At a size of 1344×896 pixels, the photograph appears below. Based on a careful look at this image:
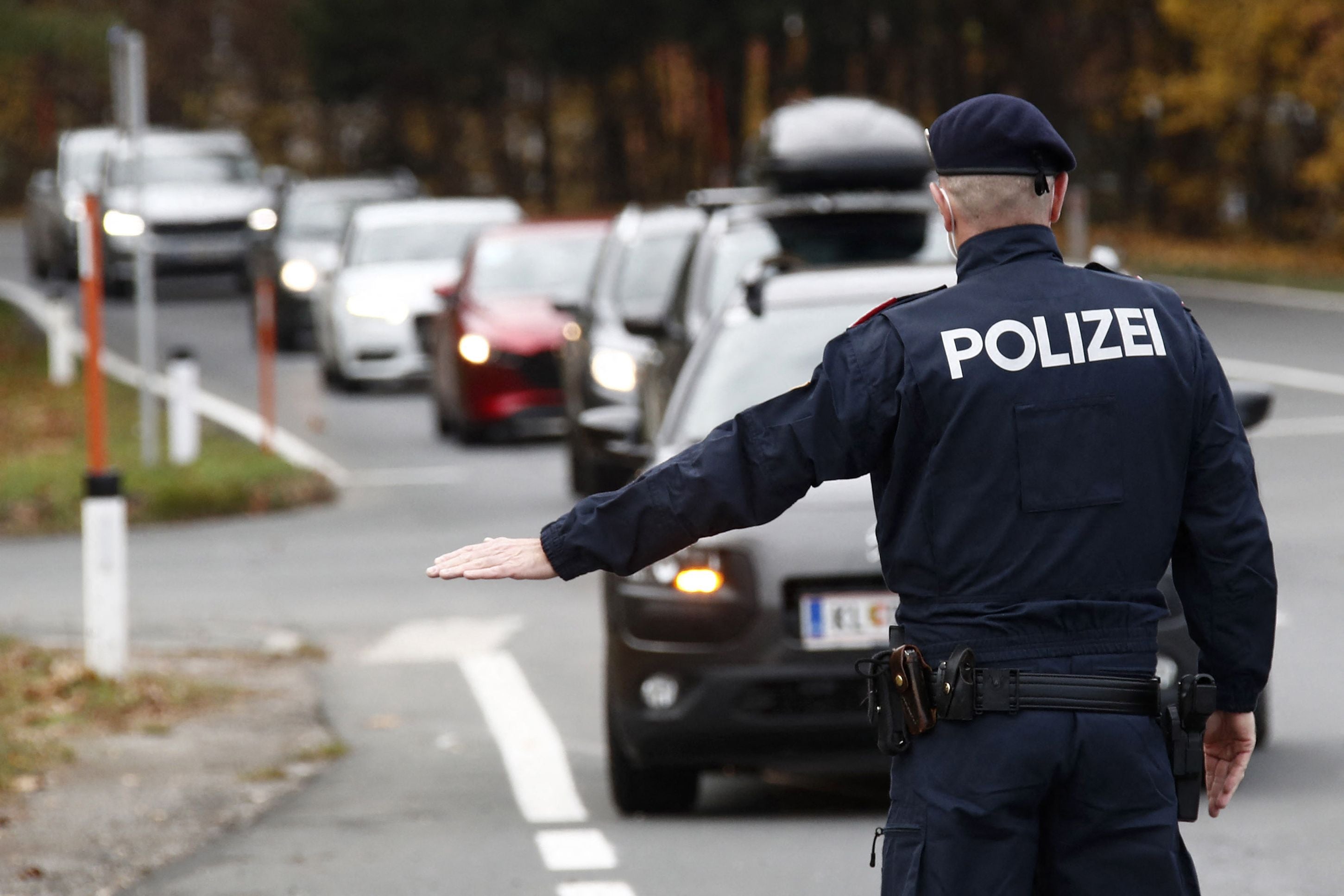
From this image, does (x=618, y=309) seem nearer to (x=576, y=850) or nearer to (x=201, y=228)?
(x=576, y=850)

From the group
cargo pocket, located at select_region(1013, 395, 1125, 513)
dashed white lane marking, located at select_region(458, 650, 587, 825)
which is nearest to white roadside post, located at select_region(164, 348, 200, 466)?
dashed white lane marking, located at select_region(458, 650, 587, 825)

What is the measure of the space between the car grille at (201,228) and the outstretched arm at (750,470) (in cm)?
2892

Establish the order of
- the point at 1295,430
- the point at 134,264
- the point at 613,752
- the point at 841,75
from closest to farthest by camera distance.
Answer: the point at 613,752, the point at 1295,430, the point at 134,264, the point at 841,75

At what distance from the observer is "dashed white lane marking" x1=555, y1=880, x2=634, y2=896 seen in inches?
254

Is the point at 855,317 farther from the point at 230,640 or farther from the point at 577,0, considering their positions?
the point at 577,0

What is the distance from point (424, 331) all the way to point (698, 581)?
16099 millimetres

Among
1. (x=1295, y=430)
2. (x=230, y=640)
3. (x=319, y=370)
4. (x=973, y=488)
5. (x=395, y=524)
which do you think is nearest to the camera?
(x=973, y=488)

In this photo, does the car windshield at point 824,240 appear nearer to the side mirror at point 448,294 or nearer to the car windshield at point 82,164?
the side mirror at point 448,294

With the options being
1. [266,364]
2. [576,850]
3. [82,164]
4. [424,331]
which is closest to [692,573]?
[576,850]

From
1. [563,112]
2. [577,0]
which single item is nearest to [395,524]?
[577,0]

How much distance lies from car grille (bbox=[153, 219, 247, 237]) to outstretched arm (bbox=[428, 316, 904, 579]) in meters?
28.9

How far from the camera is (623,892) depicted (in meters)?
6.44

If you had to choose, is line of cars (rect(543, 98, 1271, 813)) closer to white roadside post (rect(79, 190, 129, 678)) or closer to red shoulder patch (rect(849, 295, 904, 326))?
red shoulder patch (rect(849, 295, 904, 326))

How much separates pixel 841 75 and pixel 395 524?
32.5 metres
